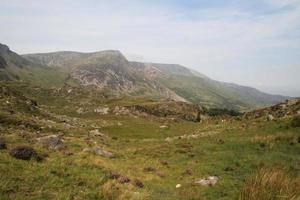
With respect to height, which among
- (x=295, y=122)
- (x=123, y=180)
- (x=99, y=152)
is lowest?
(x=99, y=152)

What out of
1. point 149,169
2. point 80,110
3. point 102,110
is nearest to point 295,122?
point 149,169

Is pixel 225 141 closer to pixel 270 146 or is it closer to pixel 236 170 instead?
pixel 270 146

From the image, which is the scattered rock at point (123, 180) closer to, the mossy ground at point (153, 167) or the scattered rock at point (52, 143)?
the mossy ground at point (153, 167)

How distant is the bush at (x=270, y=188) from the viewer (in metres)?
10.5

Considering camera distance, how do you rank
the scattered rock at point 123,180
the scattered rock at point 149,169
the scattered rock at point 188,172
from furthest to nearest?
the scattered rock at point 149,169
the scattered rock at point 188,172
the scattered rock at point 123,180

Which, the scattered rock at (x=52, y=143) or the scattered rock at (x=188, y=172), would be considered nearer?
the scattered rock at (x=188, y=172)

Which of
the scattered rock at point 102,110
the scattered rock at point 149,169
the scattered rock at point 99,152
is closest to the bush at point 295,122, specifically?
the scattered rock at point 99,152

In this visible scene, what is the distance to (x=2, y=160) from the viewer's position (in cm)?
1759

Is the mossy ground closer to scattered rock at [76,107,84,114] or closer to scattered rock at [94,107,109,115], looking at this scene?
scattered rock at [76,107,84,114]

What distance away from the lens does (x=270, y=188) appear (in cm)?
1087

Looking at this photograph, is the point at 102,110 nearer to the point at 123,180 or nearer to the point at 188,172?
the point at 188,172

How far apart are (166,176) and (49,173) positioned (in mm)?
9031

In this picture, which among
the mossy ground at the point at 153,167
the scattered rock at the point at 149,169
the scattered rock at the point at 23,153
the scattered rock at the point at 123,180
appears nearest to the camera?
the mossy ground at the point at 153,167

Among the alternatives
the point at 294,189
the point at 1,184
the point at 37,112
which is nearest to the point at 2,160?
the point at 1,184
